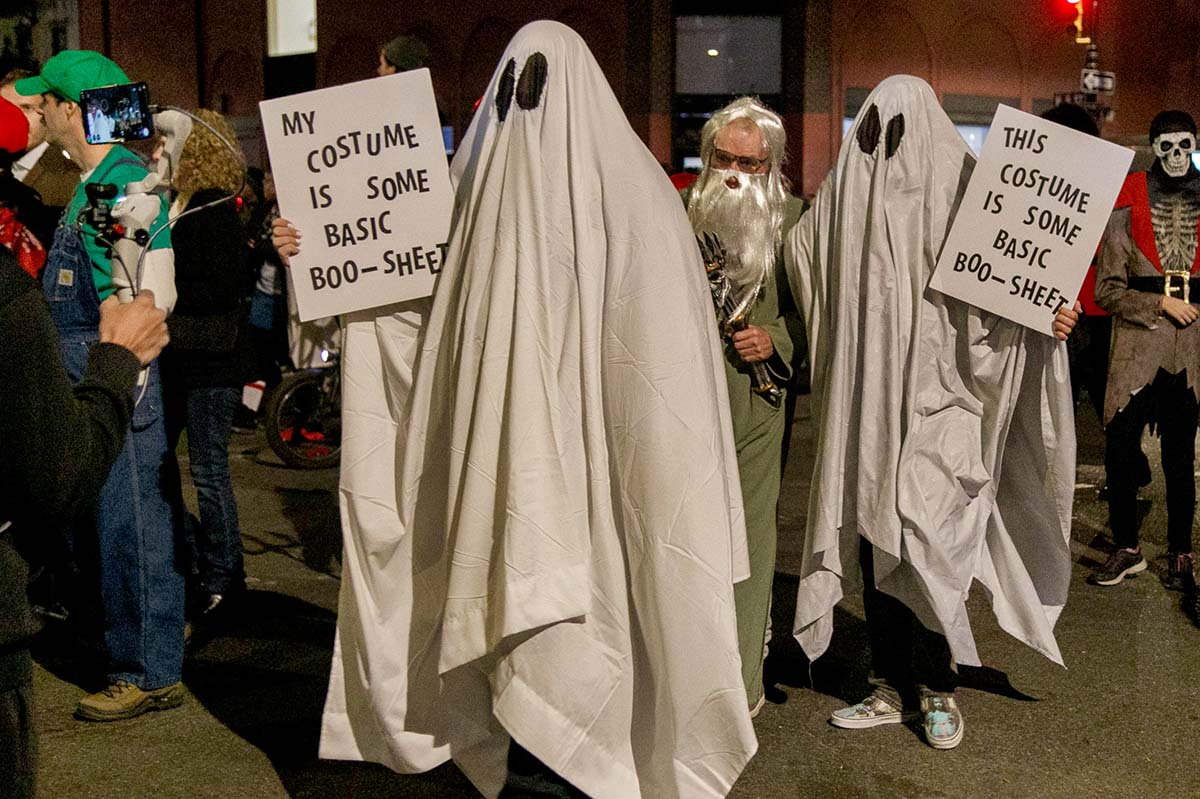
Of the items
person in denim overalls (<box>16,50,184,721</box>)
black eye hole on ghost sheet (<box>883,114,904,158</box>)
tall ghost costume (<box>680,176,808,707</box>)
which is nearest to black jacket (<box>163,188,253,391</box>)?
person in denim overalls (<box>16,50,184,721</box>)

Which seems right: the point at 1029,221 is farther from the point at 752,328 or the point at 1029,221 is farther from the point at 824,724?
the point at 824,724

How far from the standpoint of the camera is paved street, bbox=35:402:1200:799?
409cm

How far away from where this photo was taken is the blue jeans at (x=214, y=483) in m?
5.64

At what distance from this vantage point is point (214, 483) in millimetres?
5691

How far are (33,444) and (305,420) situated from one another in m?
7.70

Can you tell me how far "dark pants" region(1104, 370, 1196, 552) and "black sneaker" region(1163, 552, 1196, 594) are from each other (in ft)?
0.15

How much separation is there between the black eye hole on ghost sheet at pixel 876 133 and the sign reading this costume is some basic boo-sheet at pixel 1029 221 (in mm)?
275

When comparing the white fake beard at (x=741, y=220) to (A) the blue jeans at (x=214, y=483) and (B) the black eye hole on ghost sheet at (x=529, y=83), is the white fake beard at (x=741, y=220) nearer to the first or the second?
(B) the black eye hole on ghost sheet at (x=529, y=83)

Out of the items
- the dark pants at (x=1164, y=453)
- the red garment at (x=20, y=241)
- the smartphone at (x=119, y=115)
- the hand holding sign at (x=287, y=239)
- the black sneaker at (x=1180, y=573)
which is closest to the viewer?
the red garment at (x=20, y=241)

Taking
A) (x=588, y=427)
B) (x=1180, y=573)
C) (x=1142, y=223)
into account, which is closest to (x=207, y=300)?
(x=588, y=427)

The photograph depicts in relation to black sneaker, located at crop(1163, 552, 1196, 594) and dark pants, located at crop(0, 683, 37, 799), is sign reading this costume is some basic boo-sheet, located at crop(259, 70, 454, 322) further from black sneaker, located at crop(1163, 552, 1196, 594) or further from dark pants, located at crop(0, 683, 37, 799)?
black sneaker, located at crop(1163, 552, 1196, 594)

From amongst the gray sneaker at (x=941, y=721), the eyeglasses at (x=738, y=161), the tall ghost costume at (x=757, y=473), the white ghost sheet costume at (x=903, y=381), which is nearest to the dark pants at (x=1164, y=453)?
the white ghost sheet costume at (x=903, y=381)

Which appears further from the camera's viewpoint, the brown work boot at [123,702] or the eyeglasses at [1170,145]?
the eyeglasses at [1170,145]

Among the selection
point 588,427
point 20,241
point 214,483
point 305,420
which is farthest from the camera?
point 305,420
